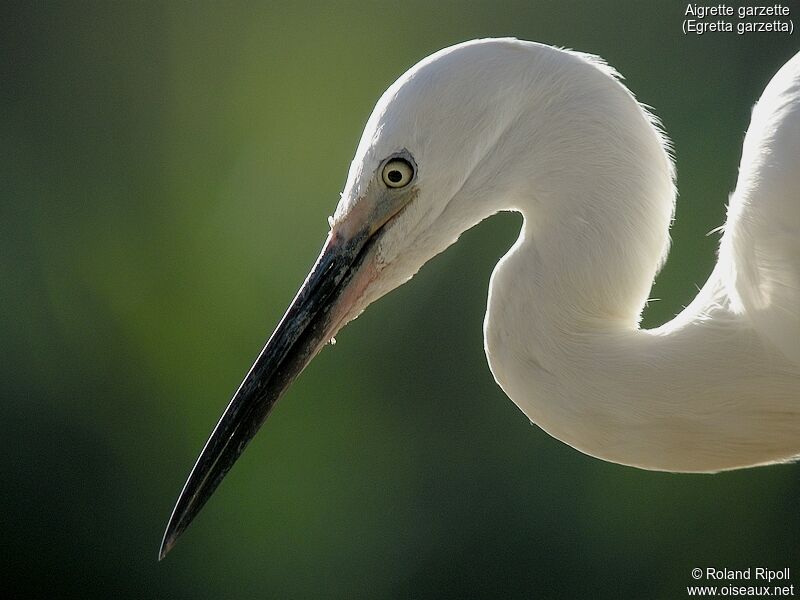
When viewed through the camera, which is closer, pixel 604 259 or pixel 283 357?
pixel 604 259

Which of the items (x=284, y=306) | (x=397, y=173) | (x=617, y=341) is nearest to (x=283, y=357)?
(x=397, y=173)

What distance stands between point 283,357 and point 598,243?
13.5 inches

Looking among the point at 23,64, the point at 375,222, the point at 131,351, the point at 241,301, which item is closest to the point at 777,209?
the point at 375,222

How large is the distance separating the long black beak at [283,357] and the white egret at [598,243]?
31mm

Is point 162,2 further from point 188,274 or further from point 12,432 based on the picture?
point 12,432

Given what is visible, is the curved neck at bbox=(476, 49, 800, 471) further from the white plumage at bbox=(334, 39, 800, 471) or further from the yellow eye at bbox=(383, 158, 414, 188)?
the yellow eye at bbox=(383, 158, 414, 188)

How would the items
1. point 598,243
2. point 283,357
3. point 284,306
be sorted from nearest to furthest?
point 598,243 → point 283,357 → point 284,306

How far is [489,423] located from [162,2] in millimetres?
1536

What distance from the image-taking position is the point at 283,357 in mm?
962

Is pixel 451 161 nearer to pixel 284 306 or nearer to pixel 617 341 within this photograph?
pixel 617 341

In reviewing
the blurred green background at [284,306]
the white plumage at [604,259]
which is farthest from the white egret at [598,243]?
the blurred green background at [284,306]

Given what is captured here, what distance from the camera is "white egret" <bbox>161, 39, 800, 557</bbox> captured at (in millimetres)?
853

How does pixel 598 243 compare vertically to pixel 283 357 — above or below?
above

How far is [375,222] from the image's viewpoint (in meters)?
0.90
